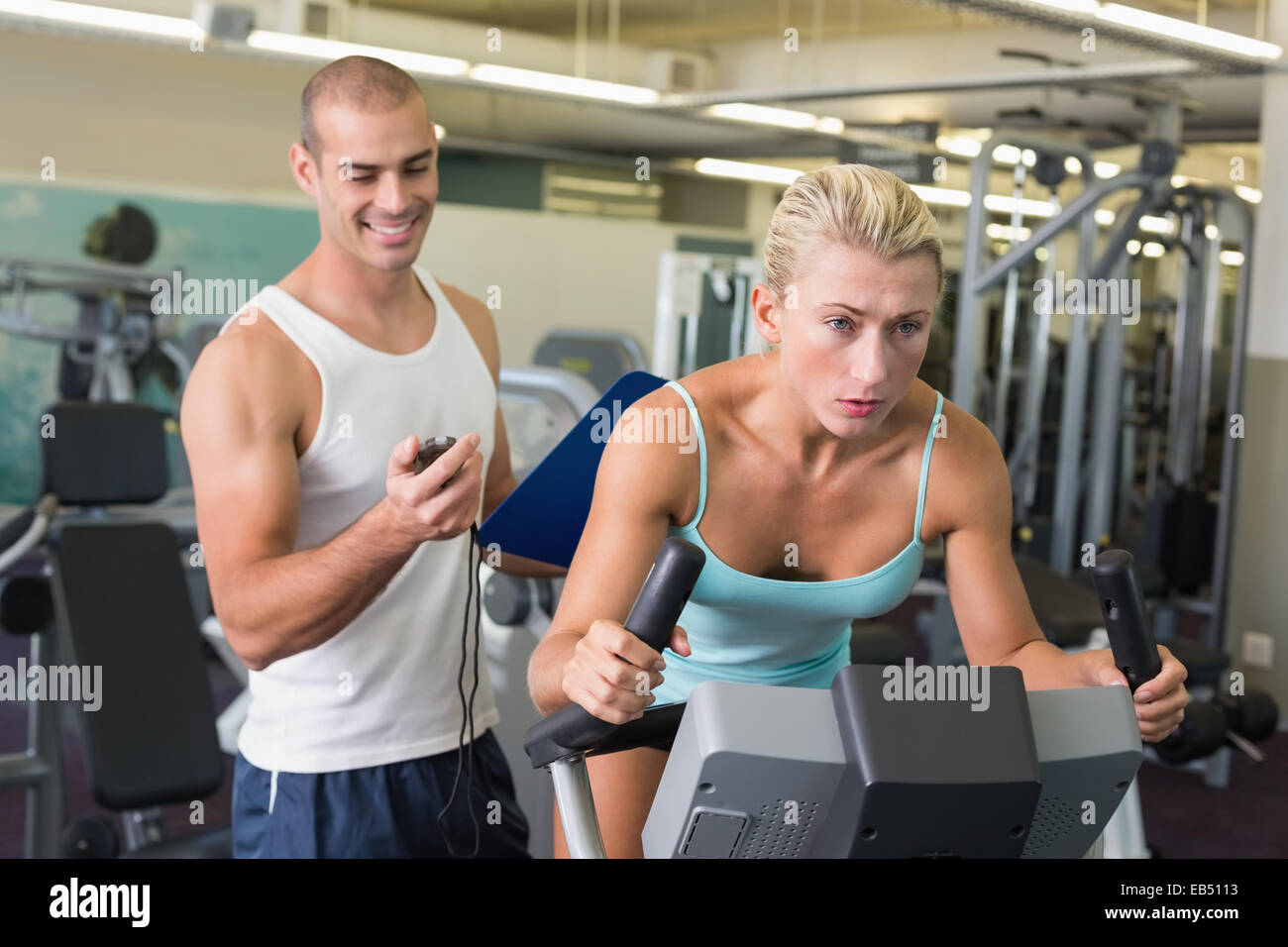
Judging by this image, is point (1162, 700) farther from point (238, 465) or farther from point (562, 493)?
point (238, 465)

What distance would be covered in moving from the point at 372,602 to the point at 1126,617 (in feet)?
2.92

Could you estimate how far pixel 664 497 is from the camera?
51.9 inches

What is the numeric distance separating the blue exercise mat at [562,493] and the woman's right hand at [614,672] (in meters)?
0.45

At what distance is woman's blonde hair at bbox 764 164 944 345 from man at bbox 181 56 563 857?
432mm

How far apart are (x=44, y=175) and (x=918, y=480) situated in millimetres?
6995

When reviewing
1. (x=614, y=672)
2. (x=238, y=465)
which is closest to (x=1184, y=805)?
(x=238, y=465)

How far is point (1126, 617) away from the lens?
108cm

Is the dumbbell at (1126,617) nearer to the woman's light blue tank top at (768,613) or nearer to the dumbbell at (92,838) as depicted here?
the woman's light blue tank top at (768,613)

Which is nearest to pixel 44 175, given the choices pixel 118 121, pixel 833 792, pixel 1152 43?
pixel 118 121

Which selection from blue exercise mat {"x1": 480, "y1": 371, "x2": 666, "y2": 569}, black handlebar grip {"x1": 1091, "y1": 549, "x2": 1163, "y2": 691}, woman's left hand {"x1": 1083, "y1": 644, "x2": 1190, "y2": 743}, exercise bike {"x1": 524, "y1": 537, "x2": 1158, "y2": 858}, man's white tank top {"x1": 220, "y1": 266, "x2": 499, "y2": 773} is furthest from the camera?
man's white tank top {"x1": 220, "y1": 266, "x2": 499, "y2": 773}

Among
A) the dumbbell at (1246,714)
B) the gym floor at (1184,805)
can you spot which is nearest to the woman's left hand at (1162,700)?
the gym floor at (1184,805)

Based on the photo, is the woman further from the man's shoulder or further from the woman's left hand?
the man's shoulder

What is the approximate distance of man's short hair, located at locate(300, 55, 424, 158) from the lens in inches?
62.9

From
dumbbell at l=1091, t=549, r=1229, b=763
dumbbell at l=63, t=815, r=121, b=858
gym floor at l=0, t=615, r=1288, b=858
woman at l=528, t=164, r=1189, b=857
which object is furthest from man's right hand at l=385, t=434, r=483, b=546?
gym floor at l=0, t=615, r=1288, b=858
